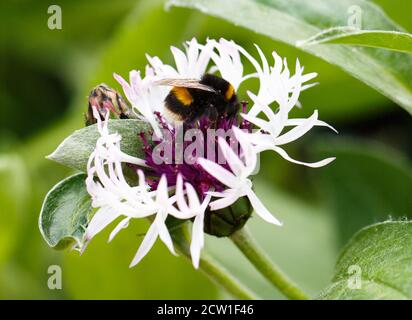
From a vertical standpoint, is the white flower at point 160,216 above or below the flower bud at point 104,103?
below

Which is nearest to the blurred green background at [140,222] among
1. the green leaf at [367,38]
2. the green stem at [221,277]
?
the green stem at [221,277]

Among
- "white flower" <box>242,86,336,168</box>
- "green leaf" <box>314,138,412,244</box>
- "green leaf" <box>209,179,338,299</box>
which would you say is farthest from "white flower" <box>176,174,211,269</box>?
"green leaf" <box>314,138,412,244</box>

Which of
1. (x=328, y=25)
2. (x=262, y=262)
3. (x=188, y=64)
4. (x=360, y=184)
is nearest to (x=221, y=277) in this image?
(x=262, y=262)

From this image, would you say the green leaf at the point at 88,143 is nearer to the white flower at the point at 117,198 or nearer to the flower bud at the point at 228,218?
the white flower at the point at 117,198

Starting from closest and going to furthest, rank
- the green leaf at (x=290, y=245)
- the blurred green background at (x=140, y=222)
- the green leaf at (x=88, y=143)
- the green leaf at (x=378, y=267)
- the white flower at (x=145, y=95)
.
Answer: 1. the green leaf at (x=378, y=267)
2. the green leaf at (x=88, y=143)
3. the white flower at (x=145, y=95)
4. the blurred green background at (x=140, y=222)
5. the green leaf at (x=290, y=245)

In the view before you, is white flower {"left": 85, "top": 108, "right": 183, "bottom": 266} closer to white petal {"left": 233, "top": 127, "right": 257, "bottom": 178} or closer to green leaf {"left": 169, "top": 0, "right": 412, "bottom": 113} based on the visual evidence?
white petal {"left": 233, "top": 127, "right": 257, "bottom": 178}

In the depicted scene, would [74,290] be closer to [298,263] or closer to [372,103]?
[298,263]

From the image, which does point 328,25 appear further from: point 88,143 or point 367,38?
point 88,143

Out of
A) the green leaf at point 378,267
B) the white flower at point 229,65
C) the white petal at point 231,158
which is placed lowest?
the green leaf at point 378,267
